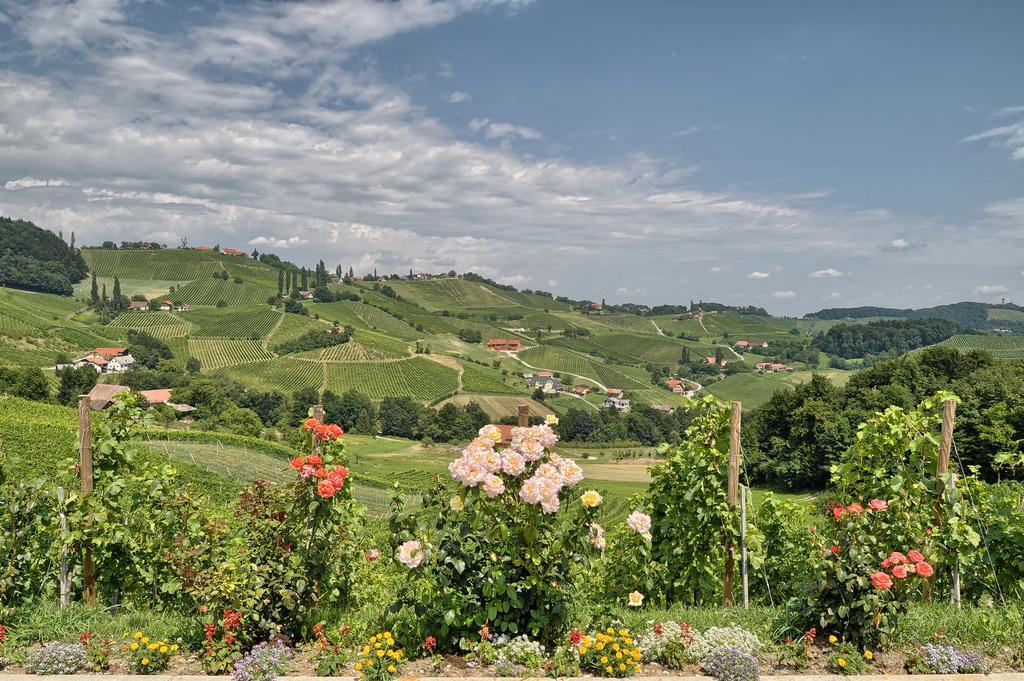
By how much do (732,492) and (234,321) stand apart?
138978 mm

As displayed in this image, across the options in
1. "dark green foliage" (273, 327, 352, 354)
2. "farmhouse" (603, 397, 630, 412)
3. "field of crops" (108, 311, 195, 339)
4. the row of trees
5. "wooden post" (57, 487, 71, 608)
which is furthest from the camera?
"field of crops" (108, 311, 195, 339)

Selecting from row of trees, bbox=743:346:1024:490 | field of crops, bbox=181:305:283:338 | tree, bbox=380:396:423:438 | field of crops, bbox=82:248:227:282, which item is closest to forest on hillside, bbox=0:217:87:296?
field of crops, bbox=82:248:227:282

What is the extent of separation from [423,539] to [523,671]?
1266 millimetres

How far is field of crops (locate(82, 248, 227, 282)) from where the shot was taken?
166 m

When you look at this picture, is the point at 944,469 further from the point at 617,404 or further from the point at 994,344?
the point at 994,344

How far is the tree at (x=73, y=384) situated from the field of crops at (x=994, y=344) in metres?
157

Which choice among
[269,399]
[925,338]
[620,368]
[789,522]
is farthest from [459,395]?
[925,338]

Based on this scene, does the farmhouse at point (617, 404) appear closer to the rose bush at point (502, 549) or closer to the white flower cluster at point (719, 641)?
the white flower cluster at point (719, 641)

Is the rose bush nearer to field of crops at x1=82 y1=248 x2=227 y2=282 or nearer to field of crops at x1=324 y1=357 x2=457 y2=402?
field of crops at x1=324 y1=357 x2=457 y2=402

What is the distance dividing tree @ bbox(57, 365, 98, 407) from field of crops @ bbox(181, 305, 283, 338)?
5638cm

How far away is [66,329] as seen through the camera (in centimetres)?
9825

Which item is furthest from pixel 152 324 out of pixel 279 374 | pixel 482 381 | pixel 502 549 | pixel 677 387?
pixel 502 549

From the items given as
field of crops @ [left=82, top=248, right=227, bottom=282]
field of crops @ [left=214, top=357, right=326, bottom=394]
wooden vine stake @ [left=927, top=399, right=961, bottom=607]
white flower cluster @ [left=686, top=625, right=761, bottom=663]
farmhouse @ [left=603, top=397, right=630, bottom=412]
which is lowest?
farmhouse @ [left=603, top=397, right=630, bottom=412]

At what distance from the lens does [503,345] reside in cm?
16188
